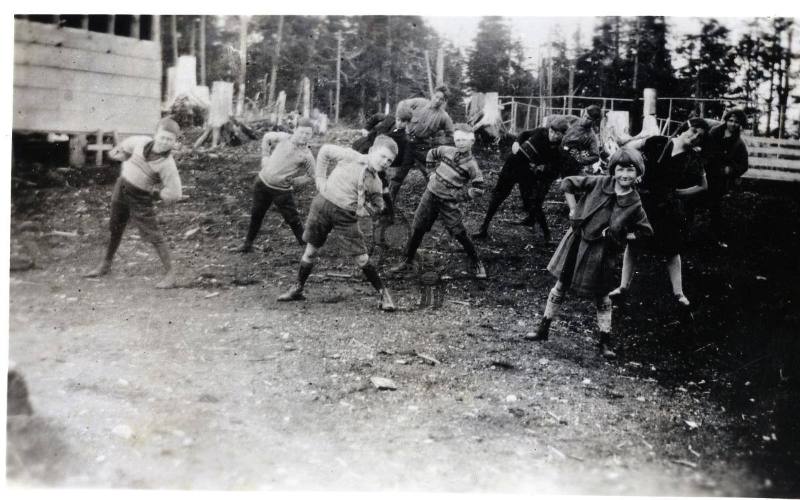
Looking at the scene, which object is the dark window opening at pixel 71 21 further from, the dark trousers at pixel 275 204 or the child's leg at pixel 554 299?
the child's leg at pixel 554 299

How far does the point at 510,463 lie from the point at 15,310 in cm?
299

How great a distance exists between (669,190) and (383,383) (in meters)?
2.27

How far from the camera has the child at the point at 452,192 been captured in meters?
3.82

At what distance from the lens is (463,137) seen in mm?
3852

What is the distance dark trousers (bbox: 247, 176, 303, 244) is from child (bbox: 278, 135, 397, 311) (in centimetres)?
19

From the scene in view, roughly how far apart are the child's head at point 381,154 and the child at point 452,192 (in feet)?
1.76

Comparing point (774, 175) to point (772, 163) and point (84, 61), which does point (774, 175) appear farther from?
point (84, 61)

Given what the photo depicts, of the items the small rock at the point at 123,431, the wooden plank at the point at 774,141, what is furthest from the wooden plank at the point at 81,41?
the wooden plank at the point at 774,141

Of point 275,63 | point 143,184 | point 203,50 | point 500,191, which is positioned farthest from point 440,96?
point 143,184

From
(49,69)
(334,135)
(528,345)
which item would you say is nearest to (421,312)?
(528,345)

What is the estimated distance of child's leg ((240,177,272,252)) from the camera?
145 inches

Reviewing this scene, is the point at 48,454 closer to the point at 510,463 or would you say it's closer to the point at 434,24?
the point at 510,463

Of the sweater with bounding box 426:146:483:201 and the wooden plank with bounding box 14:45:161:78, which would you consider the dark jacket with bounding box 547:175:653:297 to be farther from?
the wooden plank with bounding box 14:45:161:78

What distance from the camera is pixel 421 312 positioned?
3561 mm
